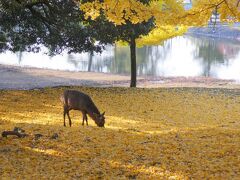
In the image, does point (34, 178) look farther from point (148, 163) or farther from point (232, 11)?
point (232, 11)

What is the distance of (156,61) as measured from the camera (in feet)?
251

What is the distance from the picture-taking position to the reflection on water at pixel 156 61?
65.0 meters

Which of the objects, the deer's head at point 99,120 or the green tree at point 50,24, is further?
the green tree at point 50,24

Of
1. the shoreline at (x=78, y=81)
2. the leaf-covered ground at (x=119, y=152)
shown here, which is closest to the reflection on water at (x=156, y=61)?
the shoreline at (x=78, y=81)

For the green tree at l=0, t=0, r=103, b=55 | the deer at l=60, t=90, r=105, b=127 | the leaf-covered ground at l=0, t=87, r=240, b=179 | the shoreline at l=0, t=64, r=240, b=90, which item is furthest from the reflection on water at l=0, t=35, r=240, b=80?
the leaf-covered ground at l=0, t=87, r=240, b=179

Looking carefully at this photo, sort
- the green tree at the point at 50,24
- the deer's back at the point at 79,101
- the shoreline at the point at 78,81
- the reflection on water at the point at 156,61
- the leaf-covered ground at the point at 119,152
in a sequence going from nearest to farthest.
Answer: the leaf-covered ground at the point at 119,152
the deer's back at the point at 79,101
the green tree at the point at 50,24
the shoreline at the point at 78,81
the reflection on water at the point at 156,61

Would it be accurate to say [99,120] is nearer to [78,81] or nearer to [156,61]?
[78,81]

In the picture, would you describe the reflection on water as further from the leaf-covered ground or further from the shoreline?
the leaf-covered ground

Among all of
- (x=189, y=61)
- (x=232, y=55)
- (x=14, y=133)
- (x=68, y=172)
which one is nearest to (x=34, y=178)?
(x=68, y=172)

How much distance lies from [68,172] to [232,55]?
84855mm

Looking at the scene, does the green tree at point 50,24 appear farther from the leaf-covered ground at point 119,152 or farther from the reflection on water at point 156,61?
the reflection on water at point 156,61

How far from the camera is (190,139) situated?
439 inches

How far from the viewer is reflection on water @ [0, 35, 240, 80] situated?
65.0m

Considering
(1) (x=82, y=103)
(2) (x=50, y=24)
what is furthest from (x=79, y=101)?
(2) (x=50, y=24)
